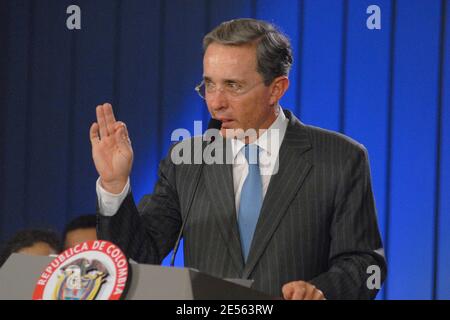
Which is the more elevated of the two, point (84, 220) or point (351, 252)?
point (351, 252)

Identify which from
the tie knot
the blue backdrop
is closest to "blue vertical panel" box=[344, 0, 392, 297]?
the blue backdrop

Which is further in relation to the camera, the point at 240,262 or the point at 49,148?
the point at 49,148

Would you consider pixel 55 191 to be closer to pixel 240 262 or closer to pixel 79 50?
pixel 79 50

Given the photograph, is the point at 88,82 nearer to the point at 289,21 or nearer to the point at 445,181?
the point at 289,21

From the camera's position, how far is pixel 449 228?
3162 millimetres

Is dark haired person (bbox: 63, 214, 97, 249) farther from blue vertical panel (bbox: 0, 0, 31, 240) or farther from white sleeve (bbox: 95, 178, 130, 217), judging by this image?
white sleeve (bbox: 95, 178, 130, 217)

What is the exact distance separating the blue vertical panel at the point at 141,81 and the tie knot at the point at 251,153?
5.12ft

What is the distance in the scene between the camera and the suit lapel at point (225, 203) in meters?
1.75

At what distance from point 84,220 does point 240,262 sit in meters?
1.41

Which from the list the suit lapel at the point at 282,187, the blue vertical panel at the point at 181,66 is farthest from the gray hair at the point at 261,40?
the blue vertical panel at the point at 181,66

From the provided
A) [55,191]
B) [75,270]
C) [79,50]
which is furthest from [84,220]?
[75,270]

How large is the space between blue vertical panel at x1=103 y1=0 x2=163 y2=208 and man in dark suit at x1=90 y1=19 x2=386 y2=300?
4.93 ft

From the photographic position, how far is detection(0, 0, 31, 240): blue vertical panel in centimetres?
350

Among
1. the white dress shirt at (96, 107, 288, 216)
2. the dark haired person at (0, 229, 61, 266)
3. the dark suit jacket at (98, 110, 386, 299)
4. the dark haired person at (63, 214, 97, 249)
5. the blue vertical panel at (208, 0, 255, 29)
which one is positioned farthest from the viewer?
the blue vertical panel at (208, 0, 255, 29)
